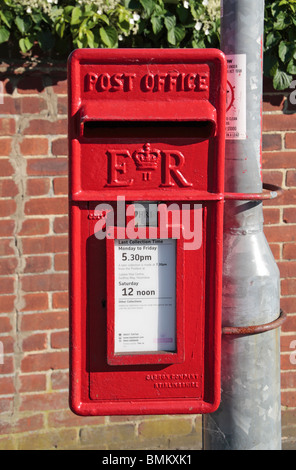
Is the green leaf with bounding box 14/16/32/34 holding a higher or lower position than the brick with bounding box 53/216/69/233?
higher

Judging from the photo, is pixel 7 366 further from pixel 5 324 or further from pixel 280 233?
pixel 280 233

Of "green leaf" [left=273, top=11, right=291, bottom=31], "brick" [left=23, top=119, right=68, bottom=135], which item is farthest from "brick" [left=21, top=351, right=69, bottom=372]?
"green leaf" [left=273, top=11, right=291, bottom=31]

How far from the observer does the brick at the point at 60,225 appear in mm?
2820

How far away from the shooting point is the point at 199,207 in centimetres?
159

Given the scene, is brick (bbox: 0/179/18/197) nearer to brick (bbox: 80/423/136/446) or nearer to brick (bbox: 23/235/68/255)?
brick (bbox: 23/235/68/255)

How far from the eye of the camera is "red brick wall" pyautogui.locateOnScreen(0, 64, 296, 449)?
2.74 m

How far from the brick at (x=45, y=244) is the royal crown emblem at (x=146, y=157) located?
1.35 meters

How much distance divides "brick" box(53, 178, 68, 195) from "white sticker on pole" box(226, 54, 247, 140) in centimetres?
132

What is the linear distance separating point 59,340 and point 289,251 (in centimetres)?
131

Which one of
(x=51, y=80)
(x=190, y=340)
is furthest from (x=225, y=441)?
(x=51, y=80)

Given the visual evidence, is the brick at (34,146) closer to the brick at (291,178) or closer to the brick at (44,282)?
the brick at (44,282)

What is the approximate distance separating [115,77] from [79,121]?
6.1 inches

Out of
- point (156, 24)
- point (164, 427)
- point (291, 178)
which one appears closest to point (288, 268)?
point (291, 178)

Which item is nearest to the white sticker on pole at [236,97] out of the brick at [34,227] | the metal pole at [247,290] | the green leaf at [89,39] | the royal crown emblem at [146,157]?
the metal pole at [247,290]
